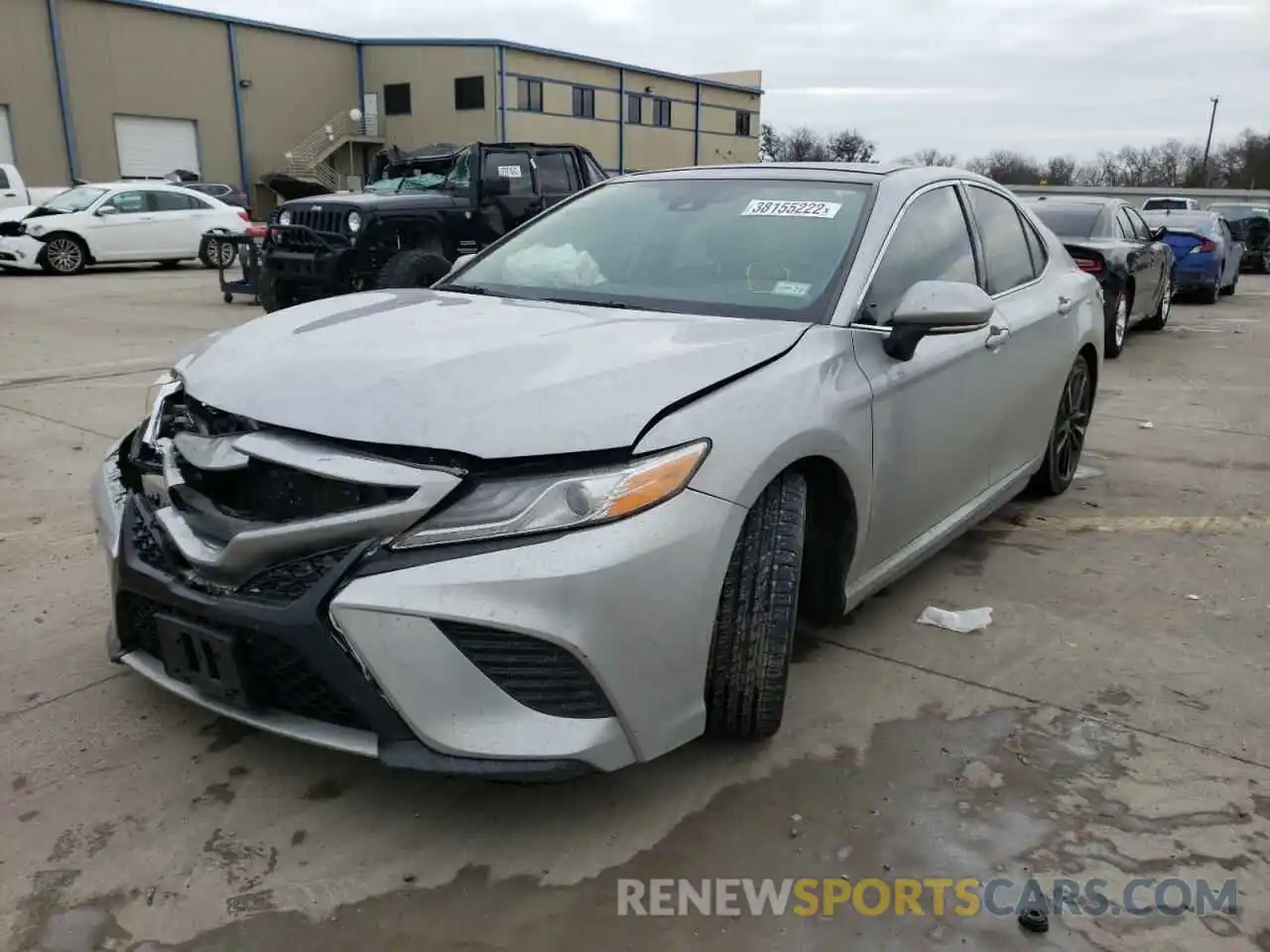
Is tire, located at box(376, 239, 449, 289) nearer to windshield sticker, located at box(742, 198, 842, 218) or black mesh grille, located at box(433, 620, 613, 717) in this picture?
windshield sticker, located at box(742, 198, 842, 218)

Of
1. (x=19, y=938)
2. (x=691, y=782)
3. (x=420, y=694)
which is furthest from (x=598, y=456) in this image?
(x=19, y=938)

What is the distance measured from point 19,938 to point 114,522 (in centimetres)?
100

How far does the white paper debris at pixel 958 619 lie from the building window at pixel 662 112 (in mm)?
45507

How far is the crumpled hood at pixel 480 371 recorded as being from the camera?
7.30 ft

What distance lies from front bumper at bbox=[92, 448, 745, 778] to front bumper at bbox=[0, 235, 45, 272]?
54.5ft

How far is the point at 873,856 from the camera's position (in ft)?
7.80

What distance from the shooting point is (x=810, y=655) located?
133 inches

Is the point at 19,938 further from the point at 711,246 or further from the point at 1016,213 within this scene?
the point at 1016,213

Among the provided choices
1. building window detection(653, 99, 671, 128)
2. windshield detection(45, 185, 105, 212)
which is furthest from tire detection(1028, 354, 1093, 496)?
building window detection(653, 99, 671, 128)

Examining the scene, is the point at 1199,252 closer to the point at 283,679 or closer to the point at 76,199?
the point at 283,679

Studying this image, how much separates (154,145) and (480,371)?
36.1 metres

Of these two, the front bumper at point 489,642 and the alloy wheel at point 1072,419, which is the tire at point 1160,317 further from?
the front bumper at point 489,642

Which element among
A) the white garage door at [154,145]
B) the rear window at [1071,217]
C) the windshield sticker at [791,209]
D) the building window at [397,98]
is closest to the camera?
the windshield sticker at [791,209]

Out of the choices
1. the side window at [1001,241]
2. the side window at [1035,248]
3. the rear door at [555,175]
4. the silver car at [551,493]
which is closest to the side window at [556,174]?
the rear door at [555,175]
